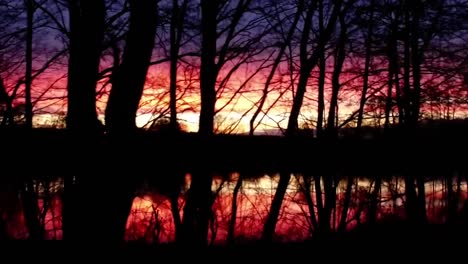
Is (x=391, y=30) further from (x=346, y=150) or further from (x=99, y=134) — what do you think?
(x=99, y=134)

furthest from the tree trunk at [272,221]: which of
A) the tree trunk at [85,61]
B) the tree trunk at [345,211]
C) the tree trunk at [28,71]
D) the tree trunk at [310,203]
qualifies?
the tree trunk at [28,71]

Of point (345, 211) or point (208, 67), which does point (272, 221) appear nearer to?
point (345, 211)

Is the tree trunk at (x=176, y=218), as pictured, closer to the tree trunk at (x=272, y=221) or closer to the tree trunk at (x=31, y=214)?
the tree trunk at (x=272, y=221)

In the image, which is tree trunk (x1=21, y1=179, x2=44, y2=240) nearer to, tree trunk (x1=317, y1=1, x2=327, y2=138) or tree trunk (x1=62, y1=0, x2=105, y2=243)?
tree trunk (x1=62, y1=0, x2=105, y2=243)

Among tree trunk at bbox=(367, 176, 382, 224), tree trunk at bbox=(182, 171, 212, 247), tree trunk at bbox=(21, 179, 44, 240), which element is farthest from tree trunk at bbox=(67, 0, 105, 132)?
tree trunk at bbox=(367, 176, 382, 224)

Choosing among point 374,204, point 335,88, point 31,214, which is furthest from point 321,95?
point 31,214

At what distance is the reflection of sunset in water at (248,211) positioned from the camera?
9438 millimetres

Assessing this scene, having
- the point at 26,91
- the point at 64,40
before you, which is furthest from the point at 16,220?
the point at 26,91

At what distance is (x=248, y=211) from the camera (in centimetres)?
1266

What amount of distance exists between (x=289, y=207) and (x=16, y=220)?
668cm

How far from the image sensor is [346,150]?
2662cm

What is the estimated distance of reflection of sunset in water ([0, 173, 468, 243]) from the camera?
31.0 ft

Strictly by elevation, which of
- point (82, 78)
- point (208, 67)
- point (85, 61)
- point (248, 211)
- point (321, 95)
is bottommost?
point (248, 211)

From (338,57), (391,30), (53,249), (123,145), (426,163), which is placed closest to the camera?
(123,145)
